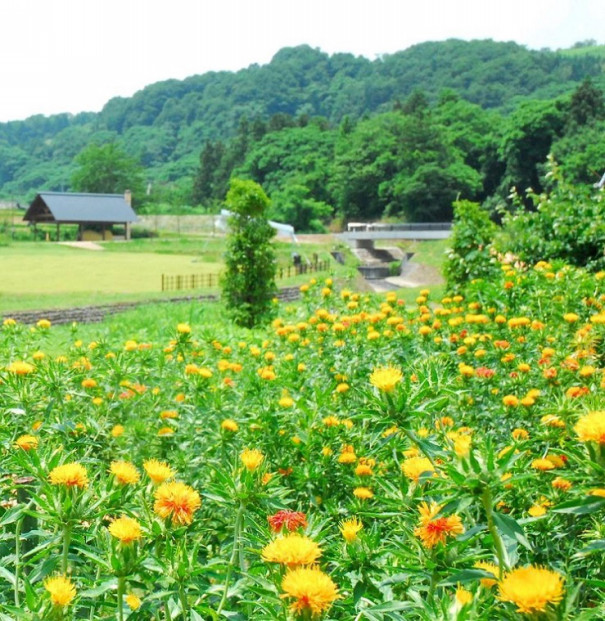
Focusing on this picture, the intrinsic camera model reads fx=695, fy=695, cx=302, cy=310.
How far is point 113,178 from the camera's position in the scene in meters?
63.4

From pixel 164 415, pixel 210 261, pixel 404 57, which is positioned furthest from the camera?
pixel 404 57

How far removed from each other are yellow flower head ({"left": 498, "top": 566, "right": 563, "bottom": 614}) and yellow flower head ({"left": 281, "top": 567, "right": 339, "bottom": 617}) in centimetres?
20

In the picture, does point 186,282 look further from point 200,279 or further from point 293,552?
point 293,552

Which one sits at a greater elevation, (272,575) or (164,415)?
(272,575)

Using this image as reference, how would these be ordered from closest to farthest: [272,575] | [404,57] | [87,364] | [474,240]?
[272,575] < [87,364] < [474,240] < [404,57]

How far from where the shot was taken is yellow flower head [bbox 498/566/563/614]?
744mm

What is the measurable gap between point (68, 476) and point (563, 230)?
698 centimetres

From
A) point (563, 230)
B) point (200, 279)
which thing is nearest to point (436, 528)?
point (563, 230)

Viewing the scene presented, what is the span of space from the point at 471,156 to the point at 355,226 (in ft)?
45.1

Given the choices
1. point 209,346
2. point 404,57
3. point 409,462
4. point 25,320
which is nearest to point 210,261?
point 25,320

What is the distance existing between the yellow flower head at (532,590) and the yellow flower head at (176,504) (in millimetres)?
525

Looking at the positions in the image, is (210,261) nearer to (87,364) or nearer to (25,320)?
(25,320)

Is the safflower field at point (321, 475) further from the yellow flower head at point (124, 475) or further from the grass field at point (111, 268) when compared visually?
the grass field at point (111, 268)

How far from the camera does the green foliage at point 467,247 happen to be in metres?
8.72
